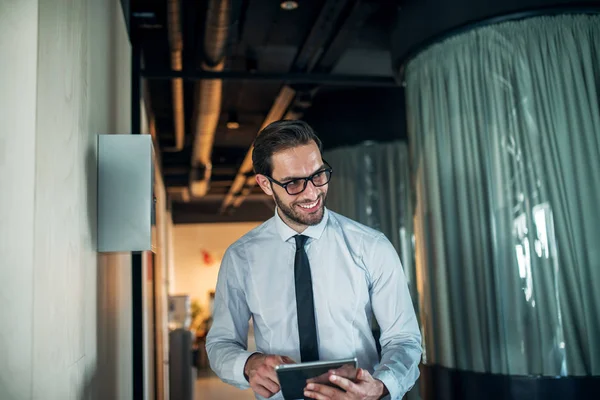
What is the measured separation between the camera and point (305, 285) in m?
2.39

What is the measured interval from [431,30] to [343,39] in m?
1.65

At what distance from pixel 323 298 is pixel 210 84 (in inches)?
163

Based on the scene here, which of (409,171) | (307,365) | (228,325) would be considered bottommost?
(307,365)

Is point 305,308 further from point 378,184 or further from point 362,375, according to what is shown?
point 378,184

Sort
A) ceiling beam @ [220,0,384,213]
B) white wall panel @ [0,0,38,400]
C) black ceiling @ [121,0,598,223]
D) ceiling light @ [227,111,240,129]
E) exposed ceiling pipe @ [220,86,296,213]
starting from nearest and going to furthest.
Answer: white wall panel @ [0,0,38,400] < black ceiling @ [121,0,598,223] < ceiling beam @ [220,0,384,213] < exposed ceiling pipe @ [220,86,296,213] < ceiling light @ [227,111,240,129]

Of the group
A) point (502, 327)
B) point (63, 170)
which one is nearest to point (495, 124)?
point (502, 327)

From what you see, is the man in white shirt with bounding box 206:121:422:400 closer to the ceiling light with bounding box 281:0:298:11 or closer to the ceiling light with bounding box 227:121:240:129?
the ceiling light with bounding box 281:0:298:11

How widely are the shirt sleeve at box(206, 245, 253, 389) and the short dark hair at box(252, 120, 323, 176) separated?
37 cm

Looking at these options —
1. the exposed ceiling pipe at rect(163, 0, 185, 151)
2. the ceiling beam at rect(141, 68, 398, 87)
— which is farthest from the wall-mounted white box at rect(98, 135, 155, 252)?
the ceiling beam at rect(141, 68, 398, 87)

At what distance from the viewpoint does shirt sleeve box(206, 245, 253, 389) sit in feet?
7.66

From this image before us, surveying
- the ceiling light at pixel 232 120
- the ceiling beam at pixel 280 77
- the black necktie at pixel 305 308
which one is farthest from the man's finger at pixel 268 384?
the ceiling light at pixel 232 120

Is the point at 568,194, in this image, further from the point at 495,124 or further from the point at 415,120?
the point at 415,120

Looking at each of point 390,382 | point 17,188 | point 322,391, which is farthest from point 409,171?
point 17,188

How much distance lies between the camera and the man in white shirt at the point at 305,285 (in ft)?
7.59
